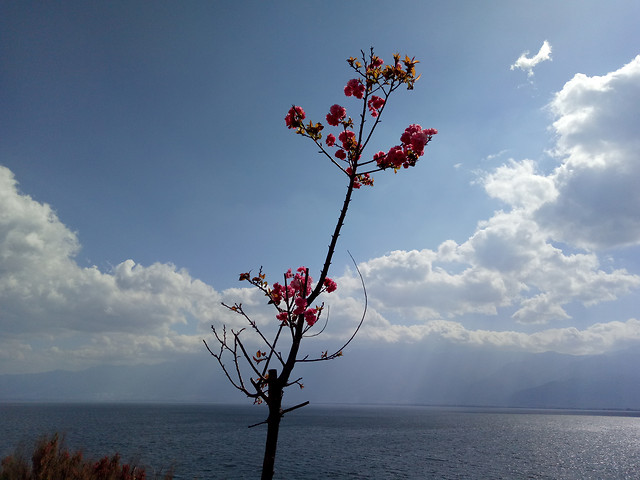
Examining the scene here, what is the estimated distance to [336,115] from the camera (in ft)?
16.9

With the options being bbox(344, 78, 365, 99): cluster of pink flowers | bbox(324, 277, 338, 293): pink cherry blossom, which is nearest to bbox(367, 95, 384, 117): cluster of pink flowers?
bbox(344, 78, 365, 99): cluster of pink flowers

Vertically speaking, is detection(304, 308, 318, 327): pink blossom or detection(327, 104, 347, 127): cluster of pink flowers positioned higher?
detection(327, 104, 347, 127): cluster of pink flowers

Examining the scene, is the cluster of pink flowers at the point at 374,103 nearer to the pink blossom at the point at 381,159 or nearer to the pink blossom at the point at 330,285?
the pink blossom at the point at 381,159

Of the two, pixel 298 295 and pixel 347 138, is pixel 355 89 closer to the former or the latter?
pixel 347 138

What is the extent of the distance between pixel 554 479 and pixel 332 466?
89.5 ft

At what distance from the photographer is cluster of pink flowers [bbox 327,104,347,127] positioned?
201 inches

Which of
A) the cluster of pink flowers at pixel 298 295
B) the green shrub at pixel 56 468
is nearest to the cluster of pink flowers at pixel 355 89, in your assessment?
the cluster of pink flowers at pixel 298 295

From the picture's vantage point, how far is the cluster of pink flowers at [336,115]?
16.8 ft

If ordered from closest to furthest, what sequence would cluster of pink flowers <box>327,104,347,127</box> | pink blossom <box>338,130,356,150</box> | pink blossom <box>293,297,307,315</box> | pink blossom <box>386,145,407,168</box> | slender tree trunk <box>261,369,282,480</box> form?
slender tree trunk <box>261,369,282,480</box>, pink blossom <box>293,297,307,315</box>, pink blossom <box>386,145,407,168</box>, pink blossom <box>338,130,356,150</box>, cluster of pink flowers <box>327,104,347,127</box>

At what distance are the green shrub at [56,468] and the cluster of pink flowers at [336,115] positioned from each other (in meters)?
19.8

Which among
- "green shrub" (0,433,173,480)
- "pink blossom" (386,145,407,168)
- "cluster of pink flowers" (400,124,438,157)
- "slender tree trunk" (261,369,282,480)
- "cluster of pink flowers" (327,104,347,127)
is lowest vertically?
"green shrub" (0,433,173,480)

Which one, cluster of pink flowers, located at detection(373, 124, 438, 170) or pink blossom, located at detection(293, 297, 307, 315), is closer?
pink blossom, located at detection(293, 297, 307, 315)

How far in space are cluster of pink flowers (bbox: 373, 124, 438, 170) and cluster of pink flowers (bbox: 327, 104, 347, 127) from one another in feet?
3.03

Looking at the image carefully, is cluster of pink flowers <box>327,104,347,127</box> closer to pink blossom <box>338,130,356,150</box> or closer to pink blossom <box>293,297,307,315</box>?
pink blossom <box>338,130,356,150</box>
